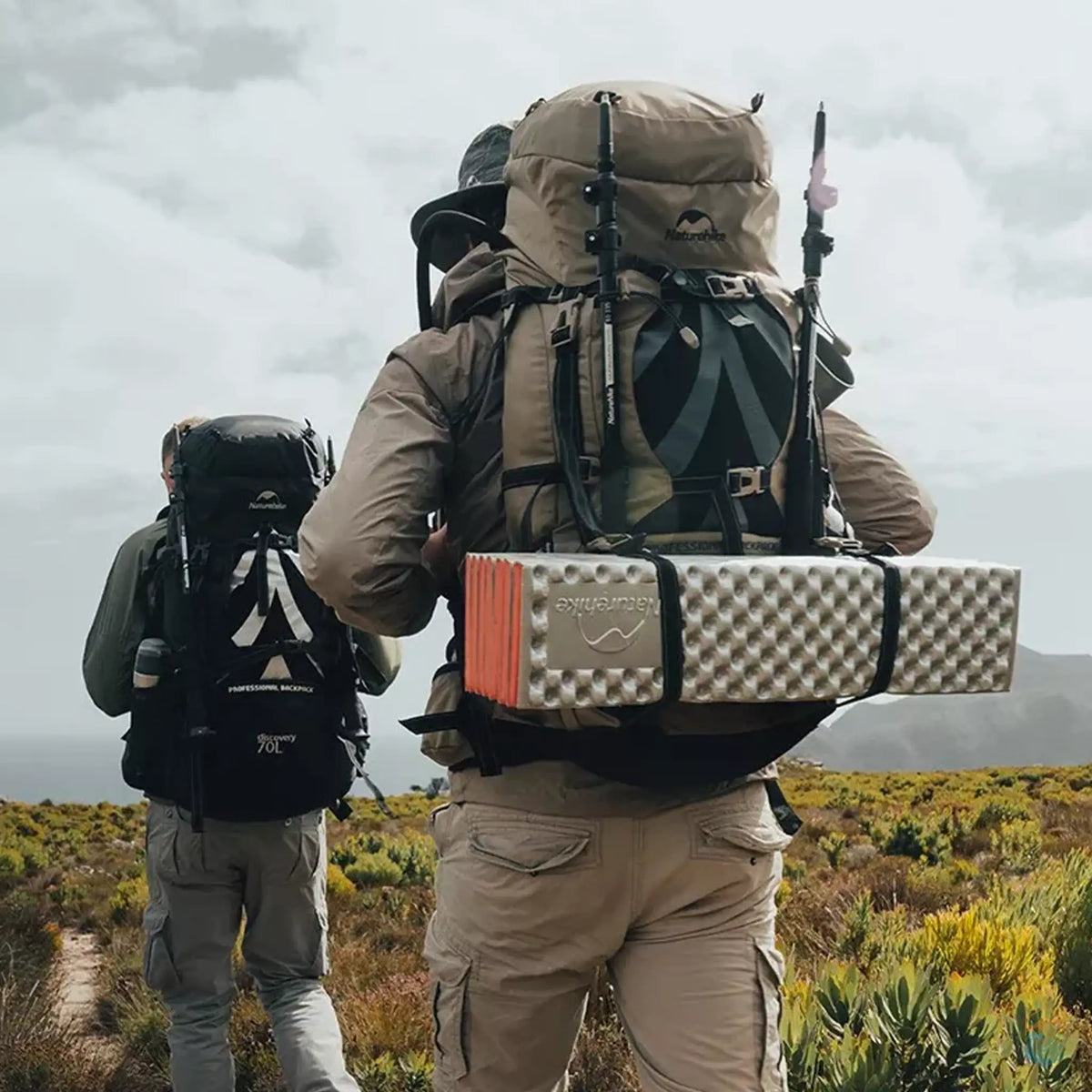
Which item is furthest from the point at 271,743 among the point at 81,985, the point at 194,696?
the point at 81,985

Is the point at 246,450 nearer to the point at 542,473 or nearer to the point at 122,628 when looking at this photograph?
the point at 122,628

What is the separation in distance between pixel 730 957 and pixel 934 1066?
69.6 inches

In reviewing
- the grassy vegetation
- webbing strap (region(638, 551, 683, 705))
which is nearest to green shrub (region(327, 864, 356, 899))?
the grassy vegetation

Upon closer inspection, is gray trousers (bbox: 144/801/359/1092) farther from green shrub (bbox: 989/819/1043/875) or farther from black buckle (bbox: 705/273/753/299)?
green shrub (bbox: 989/819/1043/875)

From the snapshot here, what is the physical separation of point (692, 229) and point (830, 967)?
2.99 metres

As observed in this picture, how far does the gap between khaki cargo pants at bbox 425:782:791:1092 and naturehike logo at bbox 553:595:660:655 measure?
43 cm

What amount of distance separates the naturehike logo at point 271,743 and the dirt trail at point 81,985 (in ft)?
8.09

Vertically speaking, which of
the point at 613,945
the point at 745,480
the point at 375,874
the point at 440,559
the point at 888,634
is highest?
the point at 745,480

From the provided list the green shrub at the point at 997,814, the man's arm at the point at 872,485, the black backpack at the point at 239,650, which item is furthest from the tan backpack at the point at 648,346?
the green shrub at the point at 997,814

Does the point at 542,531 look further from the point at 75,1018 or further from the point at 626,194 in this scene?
the point at 75,1018

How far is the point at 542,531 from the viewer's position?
84.0 inches

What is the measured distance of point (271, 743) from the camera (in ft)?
12.0

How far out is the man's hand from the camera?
2.34 meters

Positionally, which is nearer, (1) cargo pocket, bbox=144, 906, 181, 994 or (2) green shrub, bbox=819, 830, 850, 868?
(1) cargo pocket, bbox=144, 906, 181, 994
